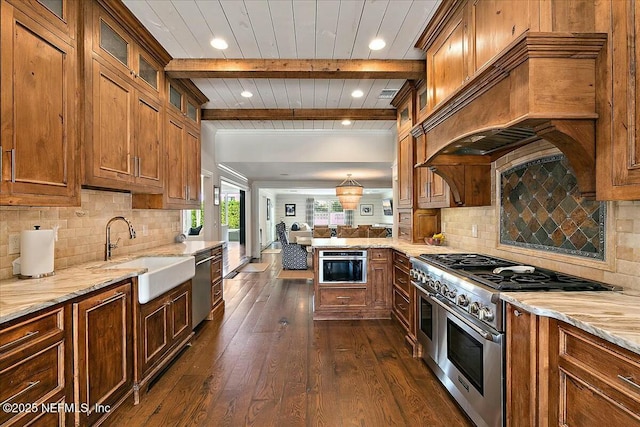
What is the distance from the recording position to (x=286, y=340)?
3410 millimetres

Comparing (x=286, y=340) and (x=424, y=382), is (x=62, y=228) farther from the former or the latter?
(x=424, y=382)

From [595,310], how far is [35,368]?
2.43 meters

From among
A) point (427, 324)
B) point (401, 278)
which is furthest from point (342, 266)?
point (427, 324)

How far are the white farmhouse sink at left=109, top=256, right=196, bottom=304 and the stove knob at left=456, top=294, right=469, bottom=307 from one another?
2.09m

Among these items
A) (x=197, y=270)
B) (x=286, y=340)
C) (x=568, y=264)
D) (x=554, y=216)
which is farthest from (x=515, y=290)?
(x=197, y=270)

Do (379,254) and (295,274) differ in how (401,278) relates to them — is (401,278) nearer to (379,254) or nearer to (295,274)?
(379,254)

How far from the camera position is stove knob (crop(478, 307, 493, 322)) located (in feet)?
5.89

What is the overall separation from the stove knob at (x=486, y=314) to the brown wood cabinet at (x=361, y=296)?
217cm

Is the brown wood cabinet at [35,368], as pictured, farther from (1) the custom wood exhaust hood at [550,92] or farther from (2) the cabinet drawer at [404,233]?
(2) the cabinet drawer at [404,233]

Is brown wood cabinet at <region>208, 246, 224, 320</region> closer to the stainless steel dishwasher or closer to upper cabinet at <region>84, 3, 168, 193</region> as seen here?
the stainless steel dishwasher

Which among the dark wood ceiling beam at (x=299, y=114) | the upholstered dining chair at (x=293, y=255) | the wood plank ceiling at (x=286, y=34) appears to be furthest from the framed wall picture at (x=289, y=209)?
the wood plank ceiling at (x=286, y=34)

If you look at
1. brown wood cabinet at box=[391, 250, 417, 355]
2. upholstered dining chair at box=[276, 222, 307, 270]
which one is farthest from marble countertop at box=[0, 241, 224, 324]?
upholstered dining chair at box=[276, 222, 307, 270]

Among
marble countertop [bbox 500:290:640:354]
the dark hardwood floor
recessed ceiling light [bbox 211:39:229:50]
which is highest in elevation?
recessed ceiling light [bbox 211:39:229:50]

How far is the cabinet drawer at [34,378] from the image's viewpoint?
4.47 feet
